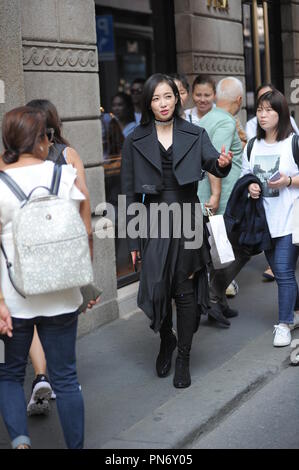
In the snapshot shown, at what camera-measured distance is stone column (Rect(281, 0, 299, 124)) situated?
13070 mm

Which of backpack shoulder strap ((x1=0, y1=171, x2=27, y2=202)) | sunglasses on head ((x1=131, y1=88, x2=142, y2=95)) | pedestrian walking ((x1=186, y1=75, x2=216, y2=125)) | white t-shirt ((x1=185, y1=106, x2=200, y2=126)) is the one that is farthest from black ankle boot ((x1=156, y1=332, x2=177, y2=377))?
sunglasses on head ((x1=131, y1=88, x2=142, y2=95))

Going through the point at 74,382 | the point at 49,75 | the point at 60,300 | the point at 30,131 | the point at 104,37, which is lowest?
the point at 74,382

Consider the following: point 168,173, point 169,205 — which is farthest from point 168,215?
point 168,173

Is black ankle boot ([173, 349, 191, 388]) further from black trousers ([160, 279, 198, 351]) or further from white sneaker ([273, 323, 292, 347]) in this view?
white sneaker ([273, 323, 292, 347])

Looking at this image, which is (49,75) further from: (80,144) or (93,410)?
(93,410)

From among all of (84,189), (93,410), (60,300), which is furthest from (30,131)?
(93,410)

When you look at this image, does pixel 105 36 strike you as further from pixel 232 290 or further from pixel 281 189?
pixel 281 189

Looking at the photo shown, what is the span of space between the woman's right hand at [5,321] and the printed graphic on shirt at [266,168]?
9.87ft

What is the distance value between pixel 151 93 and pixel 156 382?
1888 millimetres

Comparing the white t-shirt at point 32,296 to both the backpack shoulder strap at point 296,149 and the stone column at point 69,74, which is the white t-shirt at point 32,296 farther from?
the backpack shoulder strap at point 296,149

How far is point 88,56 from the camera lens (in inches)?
290

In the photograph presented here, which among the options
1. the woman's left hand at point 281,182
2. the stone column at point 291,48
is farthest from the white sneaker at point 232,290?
the stone column at point 291,48

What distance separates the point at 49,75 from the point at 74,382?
3.25m

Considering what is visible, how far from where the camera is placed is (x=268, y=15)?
1295 cm
